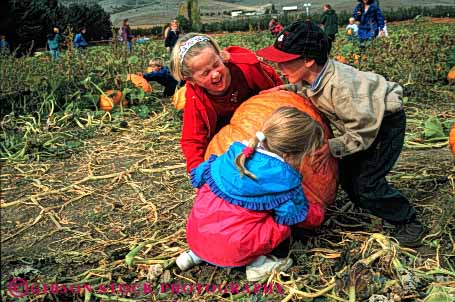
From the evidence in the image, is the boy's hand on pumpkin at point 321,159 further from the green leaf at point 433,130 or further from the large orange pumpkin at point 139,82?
the large orange pumpkin at point 139,82

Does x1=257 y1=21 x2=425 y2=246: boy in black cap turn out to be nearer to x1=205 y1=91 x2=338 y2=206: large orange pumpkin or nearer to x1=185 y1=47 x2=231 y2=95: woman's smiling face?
x1=205 y1=91 x2=338 y2=206: large orange pumpkin

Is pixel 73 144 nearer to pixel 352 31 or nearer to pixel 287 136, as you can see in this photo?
pixel 287 136

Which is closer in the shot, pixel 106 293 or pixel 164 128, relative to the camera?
pixel 106 293

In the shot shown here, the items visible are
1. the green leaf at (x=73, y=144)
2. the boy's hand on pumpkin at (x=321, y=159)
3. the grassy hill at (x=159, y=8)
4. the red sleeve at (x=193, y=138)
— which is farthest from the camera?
the grassy hill at (x=159, y=8)

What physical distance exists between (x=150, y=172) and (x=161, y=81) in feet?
11.7

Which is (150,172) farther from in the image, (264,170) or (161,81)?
(161,81)

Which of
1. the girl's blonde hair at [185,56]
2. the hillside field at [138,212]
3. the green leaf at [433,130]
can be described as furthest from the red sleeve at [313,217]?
the green leaf at [433,130]

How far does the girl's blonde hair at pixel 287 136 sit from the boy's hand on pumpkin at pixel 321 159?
0.15m

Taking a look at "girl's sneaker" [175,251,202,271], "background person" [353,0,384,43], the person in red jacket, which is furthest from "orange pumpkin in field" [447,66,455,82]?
"girl's sneaker" [175,251,202,271]

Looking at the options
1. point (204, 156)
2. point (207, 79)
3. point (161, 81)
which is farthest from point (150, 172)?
point (161, 81)

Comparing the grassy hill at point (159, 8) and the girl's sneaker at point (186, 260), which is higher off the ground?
the grassy hill at point (159, 8)

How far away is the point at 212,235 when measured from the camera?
2.73 metres

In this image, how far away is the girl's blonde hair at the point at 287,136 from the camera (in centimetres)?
263

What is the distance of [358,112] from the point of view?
8.87 feet
